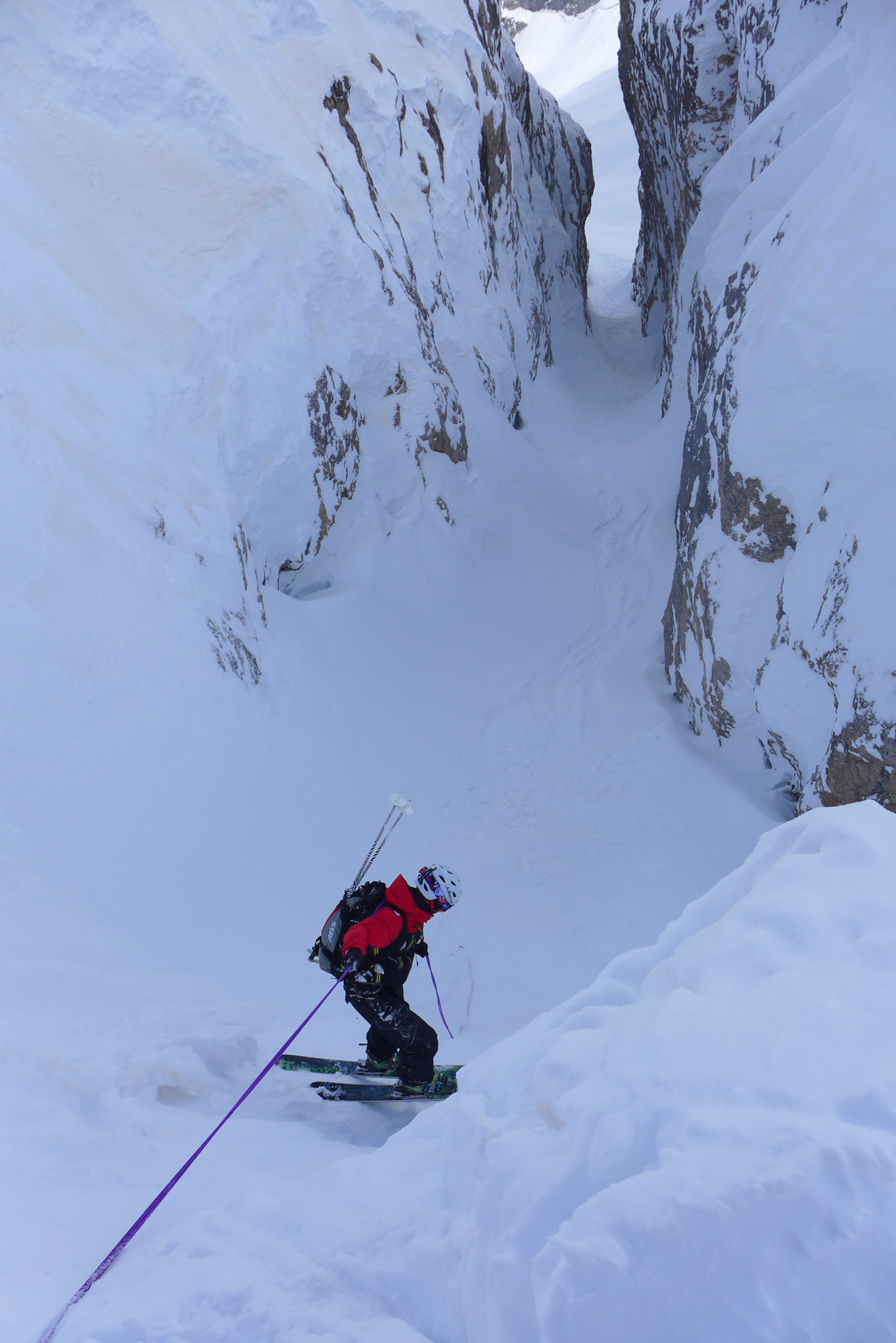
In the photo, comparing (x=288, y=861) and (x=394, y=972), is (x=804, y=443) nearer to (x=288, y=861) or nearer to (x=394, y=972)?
(x=394, y=972)

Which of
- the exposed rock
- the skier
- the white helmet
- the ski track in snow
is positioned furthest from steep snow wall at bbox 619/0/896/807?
the exposed rock

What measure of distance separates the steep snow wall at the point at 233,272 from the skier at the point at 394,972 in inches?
140

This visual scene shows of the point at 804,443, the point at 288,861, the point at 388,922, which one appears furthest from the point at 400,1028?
the point at 804,443

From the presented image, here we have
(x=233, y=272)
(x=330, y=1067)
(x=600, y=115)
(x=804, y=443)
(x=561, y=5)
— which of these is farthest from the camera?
(x=561, y=5)

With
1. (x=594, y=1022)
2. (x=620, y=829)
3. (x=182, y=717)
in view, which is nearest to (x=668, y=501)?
(x=620, y=829)

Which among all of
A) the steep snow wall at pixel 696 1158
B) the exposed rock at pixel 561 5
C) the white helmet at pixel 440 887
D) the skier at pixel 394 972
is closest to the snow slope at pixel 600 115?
the exposed rock at pixel 561 5

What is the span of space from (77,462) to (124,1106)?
17.9ft

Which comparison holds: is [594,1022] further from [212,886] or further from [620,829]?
[620,829]

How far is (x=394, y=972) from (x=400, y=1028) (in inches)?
12.0

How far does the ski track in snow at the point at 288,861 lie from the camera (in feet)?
8.45

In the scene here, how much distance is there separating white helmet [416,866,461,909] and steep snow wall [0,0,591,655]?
3.52 meters

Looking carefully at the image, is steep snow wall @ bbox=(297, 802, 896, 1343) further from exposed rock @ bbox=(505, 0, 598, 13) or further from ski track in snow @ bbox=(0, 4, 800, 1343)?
exposed rock @ bbox=(505, 0, 598, 13)

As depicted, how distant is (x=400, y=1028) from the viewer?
448cm

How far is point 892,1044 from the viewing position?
6.14 ft
